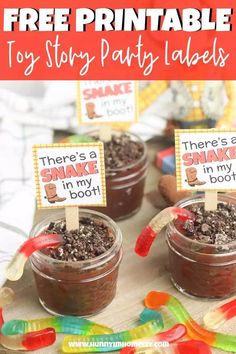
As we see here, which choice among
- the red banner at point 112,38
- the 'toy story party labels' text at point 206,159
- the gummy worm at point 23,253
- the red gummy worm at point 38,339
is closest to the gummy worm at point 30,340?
the red gummy worm at point 38,339

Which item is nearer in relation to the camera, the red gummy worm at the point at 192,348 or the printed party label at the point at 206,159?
the red gummy worm at the point at 192,348

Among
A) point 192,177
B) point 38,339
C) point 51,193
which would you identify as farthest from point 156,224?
point 38,339

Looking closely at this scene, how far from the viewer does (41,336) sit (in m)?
1.28

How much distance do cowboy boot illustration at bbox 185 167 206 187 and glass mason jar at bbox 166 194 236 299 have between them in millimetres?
105

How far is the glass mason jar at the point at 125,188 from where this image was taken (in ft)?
5.39

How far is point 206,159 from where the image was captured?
137 cm

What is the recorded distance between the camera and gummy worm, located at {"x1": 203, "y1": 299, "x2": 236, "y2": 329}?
1341 mm

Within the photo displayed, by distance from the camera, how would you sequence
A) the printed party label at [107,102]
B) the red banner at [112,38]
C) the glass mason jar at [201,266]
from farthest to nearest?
1. the printed party label at [107,102]
2. the glass mason jar at [201,266]
3. the red banner at [112,38]

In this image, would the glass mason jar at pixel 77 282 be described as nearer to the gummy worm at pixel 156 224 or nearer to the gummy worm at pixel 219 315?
the gummy worm at pixel 156 224

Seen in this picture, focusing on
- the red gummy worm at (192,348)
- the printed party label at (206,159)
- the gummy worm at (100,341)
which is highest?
the printed party label at (206,159)

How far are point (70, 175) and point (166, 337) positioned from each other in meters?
0.37

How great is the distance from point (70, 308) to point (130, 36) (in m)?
0.55

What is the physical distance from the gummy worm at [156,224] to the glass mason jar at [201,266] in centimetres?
4

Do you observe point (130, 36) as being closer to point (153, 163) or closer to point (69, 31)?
point (69, 31)
